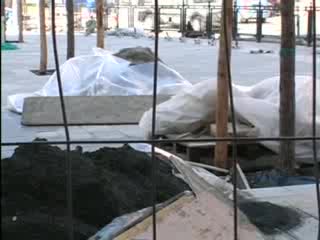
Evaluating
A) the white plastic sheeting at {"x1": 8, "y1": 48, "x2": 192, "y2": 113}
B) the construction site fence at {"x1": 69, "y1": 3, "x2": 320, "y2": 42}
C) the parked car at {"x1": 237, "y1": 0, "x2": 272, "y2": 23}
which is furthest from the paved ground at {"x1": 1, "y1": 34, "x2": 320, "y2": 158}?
the parked car at {"x1": 237, "y1": 0, "x2": 272, "y2": 23}

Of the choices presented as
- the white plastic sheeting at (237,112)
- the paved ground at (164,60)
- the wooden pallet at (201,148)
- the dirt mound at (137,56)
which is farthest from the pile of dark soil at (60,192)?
the dirt mound at (137,56)

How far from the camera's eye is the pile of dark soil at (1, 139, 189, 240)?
370cm

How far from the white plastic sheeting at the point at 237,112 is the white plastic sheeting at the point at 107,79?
316cm

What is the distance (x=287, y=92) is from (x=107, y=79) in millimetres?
5224

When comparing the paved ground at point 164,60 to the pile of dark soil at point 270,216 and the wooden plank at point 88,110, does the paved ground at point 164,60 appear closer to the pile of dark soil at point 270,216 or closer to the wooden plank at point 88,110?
the wooden plank at point 88,110

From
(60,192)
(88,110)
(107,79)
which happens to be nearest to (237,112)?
(88,110)

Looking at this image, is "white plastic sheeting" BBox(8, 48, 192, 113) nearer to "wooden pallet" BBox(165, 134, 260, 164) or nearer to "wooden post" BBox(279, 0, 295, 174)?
"wooden pallet" BBox(165, 134, 260, 164)

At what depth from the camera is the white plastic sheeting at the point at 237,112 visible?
6508 millimetres

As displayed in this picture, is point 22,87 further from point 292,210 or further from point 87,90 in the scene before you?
point 292,210

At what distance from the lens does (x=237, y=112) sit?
6.88 m

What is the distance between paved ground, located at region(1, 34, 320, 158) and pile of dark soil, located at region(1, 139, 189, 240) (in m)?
1.37

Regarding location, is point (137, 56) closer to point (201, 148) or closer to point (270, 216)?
point (201, 148)

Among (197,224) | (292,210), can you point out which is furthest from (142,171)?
(197,224)

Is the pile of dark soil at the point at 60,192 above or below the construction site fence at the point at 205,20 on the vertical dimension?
below
